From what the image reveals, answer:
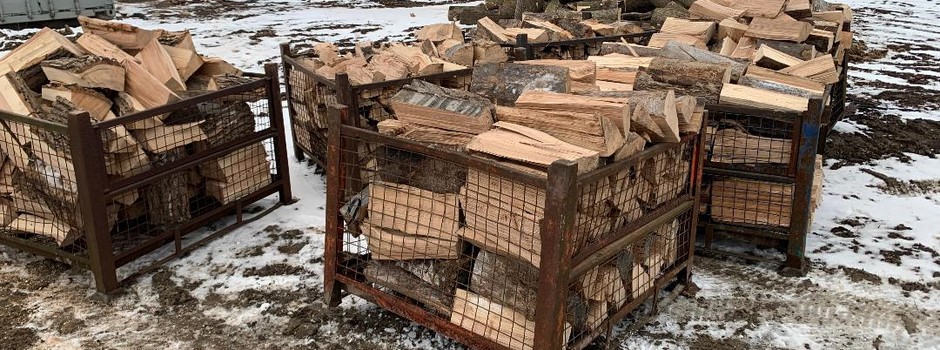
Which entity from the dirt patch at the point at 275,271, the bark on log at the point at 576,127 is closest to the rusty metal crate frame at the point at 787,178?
the bark on log at the point at 576,127

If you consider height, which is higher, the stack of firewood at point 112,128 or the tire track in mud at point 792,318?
the stack of firewood at point 112,128

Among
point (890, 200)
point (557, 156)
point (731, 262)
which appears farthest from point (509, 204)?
point (890, 200)

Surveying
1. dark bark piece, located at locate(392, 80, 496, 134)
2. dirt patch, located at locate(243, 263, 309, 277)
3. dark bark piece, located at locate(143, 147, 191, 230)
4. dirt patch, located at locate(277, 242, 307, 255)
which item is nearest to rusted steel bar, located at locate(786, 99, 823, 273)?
dark bark piece, located at locate(392, 80, 496, 134)

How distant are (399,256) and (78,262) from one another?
2171 millimetres

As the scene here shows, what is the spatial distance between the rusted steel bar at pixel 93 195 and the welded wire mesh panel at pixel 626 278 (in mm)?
2802

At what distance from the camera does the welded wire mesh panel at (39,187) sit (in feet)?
15.2

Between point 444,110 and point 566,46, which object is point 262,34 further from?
point 444,110

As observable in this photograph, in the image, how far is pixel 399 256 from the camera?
3912 mm

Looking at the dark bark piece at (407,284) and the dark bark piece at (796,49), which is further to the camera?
the dark bark piece at (796,49)

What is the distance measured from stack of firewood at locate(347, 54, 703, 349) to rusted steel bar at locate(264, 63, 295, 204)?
1.89 metres

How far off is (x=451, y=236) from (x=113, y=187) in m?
2.22

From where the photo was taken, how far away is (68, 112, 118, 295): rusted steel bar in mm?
4207

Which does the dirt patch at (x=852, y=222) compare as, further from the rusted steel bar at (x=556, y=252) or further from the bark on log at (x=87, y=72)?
the bark on log at (x=87, y=72)

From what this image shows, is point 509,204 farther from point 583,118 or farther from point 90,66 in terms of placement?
point 90,66
